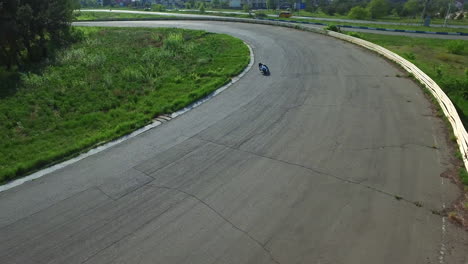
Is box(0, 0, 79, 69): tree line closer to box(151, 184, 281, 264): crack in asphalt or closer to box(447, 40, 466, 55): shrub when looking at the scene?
box(151, 184, 281, 264): crack in asphalt

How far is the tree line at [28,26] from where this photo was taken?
20.8 m

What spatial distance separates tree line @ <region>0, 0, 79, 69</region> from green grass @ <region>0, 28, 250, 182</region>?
190cm

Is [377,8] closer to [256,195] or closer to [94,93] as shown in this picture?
[94,93]

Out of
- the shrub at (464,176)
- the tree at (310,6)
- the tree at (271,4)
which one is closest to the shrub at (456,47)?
the shrub at (464,176)

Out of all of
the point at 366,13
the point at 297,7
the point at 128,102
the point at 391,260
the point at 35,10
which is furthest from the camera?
the point at 297,7

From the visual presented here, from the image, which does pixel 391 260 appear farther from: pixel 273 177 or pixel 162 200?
pixel 162 200

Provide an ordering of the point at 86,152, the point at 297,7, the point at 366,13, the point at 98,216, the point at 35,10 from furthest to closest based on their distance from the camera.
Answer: the point at 297,7, the point at 366,13, the point at 35,10, the point at 86,152, the point at 98,216

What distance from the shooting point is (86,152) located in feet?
37.2

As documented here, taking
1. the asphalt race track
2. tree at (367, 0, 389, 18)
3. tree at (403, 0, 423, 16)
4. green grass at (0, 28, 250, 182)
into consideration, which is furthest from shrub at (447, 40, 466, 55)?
tree at (403, 0, 423, 16)

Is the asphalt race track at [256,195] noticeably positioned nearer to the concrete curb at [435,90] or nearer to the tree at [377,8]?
the concrete curb at [435,90]

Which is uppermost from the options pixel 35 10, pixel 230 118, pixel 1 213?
pixel 35 10

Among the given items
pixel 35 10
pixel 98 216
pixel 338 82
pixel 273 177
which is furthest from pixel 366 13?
pixel 98 216

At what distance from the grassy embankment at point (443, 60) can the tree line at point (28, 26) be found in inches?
1079

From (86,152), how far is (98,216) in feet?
13.4
